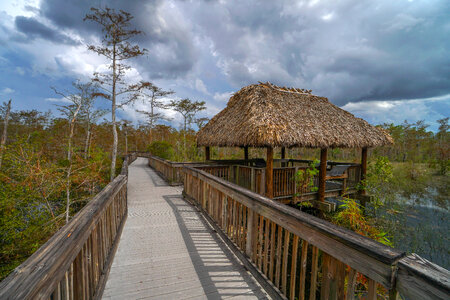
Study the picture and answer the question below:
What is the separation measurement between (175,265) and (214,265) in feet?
1.83

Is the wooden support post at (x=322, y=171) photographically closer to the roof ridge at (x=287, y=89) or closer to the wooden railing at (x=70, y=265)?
the roof ridge at (x=287, y=89)

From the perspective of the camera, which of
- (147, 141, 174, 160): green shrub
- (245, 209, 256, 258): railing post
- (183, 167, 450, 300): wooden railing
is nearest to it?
(183, 167, 450, 300): wooden railing

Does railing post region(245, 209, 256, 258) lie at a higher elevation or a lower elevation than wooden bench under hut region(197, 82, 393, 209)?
lower

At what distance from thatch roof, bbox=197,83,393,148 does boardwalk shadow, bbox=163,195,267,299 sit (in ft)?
11.1

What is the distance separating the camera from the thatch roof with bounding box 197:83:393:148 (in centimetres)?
677

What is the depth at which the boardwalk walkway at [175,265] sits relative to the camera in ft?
7.67

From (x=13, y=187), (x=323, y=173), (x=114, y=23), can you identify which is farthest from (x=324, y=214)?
(x=114, y=23)

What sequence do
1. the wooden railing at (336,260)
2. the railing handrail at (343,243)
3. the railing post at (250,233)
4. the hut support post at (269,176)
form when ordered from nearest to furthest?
the wooden railing at (336,260) → the railing handrail at (343,243) → the railing post at (250,233) → the hut support post at (269,176)

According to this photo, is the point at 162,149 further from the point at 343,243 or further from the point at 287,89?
the point at 343,243

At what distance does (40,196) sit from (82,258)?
7.39 m

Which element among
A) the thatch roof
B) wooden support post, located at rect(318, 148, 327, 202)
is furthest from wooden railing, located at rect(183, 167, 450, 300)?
wooden support post, located at rect(318, 148, 327, 202)

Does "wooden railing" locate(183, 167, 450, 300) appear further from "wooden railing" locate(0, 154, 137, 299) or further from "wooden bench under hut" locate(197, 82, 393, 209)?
"wooden bench under hut" locate(197, 82, 393, 209)

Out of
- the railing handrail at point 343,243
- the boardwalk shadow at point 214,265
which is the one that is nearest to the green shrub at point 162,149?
the boardwalk shadow at point 214,265

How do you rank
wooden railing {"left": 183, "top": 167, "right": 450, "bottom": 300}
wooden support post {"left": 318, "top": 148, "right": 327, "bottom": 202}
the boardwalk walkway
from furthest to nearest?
wooden support post {"left": 318, "top": 148, "right": 327, "bottom": 202}
the boardwalk walkway
wooden railing {"left": 183, "top": 167, "right": 450, "bottom": 300}
